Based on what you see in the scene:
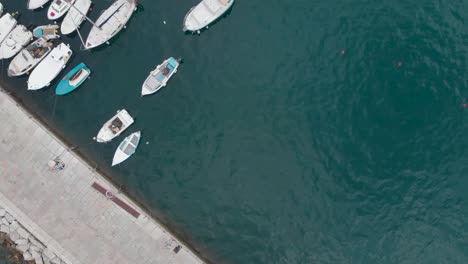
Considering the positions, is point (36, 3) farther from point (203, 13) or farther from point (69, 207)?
point (69, 207)

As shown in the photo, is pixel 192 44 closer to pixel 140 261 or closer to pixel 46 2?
pixel 46 2

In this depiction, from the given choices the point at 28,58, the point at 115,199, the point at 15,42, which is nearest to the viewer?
the point at 115,199

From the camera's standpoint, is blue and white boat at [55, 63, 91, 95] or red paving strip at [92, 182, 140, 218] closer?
red paving strip at [92, 182, 140, 218]

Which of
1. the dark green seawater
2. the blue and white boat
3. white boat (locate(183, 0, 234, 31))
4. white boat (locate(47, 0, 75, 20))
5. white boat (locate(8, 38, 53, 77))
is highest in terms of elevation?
white boat (locate(47, 0, 75, 20))

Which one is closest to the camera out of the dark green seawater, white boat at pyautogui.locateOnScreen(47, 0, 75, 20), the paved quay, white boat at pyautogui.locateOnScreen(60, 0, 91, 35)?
the paved quay

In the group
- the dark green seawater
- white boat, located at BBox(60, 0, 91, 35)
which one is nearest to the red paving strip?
the dark green seawater

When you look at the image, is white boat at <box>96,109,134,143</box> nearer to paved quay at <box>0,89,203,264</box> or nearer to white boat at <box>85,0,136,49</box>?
paved quay at <box>0,89,203,264</box>

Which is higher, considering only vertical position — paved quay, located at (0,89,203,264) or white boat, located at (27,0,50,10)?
white boat, located at (27,0,50,10)

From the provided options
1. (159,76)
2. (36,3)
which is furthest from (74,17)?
(159,76)
